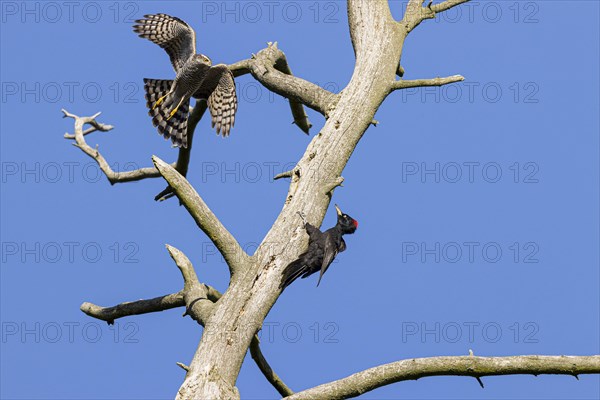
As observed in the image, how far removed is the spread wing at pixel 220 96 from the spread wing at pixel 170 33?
39cm

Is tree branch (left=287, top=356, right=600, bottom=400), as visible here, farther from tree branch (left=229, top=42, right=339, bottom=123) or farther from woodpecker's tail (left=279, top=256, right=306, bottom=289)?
tree branch (left=229, top=42, right=339, bottom=123)

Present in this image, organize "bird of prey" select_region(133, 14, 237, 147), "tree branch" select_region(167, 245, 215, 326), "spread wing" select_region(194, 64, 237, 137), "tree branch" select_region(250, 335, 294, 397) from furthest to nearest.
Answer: "bird of prey" select_region(133, 14, 237, 147), "spread wing" select_region(194, 64, 237, 137), "tree branch" select_region(250, 335, 294, 397), "tree branch" select_region(167, 245, 215, 326)

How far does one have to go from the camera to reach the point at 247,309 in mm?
6801

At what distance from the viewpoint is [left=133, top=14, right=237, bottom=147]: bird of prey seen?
9500mm

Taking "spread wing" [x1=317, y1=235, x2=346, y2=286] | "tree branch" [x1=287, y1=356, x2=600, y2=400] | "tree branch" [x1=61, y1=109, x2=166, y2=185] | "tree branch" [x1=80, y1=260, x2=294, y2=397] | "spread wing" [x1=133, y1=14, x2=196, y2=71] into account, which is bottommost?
"tree branch" [x1=287, y1=356, x2=600, y2=400]

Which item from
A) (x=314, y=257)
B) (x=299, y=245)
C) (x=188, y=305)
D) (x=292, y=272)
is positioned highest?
(x=299, y=245)

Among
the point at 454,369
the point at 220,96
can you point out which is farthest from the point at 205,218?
the point at 220,96

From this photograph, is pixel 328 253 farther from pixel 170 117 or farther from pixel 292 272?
pixel 170 117

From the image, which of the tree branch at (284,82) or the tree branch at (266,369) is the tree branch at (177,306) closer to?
the tree branch at (266,369)

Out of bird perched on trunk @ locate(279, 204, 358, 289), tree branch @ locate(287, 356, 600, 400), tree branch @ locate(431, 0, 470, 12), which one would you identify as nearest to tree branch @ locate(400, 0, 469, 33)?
tree branch @ locate(431, 0, 470, 12)

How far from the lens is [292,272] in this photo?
7.07 metres

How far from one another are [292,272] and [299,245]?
0.82 ft

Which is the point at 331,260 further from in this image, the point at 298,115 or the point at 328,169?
the point at 298,115

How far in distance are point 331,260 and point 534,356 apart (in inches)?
74.9
